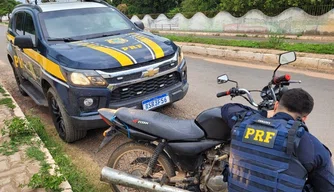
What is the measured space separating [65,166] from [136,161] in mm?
1136

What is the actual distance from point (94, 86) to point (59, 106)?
2.17 feet

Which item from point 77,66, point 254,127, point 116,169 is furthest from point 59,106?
point 254,127

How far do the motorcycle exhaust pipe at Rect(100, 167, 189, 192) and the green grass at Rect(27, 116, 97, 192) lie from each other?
0.59 metres

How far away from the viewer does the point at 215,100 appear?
5500 mm

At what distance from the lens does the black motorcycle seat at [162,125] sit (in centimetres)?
249

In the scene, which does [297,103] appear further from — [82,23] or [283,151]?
[82,23]

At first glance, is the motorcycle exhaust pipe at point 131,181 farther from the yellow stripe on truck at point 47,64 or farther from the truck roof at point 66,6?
the truck roof at point 66,6

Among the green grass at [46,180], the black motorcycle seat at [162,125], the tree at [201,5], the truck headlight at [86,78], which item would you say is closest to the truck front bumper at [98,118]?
the truck headlight at [86,78]

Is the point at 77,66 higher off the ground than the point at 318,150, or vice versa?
the point at 77,66

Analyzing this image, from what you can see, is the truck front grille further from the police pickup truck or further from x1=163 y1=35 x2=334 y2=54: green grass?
x1=163 y1=35 x2=334 y2=54: green grass

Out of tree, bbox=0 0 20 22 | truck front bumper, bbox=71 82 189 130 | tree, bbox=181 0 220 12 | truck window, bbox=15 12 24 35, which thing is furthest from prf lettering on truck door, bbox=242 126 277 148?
tree, bbox=0 0 20 22

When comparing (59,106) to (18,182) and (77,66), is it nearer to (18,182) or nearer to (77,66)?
(77,66)

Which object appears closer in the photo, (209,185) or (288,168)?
(288,168)

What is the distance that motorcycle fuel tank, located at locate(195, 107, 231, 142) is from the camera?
2385mm
